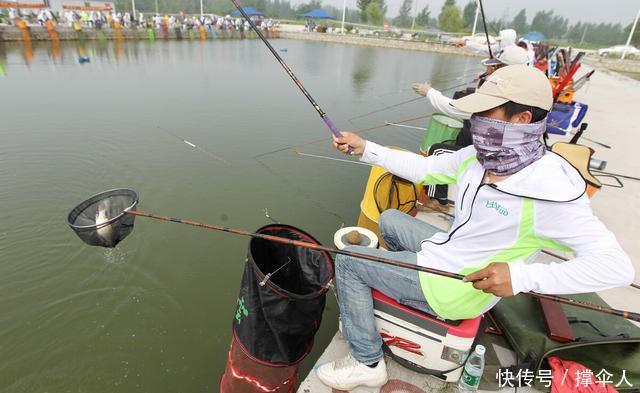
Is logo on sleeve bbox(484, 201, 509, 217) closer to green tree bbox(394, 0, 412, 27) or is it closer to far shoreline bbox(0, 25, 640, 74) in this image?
far shoreline bbox(0, 25, 640, 74)

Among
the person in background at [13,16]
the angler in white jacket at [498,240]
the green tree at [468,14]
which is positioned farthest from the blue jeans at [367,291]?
the green tree at [468,14]

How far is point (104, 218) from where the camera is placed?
8.79ft

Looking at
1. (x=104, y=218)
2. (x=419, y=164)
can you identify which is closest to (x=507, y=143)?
(x=419, y=164)

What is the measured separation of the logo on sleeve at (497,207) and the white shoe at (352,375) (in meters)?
1.12

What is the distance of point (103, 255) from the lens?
3.89 metres

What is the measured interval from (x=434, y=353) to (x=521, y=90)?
1.49 meters

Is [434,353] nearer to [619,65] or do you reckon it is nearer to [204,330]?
[204,330]

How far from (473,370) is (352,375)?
690 millimetres

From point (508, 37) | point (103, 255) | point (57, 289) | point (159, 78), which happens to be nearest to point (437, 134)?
point (508, 37)

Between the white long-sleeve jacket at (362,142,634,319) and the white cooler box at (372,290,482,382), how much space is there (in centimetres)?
12

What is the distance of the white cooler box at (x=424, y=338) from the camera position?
1942 millimetres

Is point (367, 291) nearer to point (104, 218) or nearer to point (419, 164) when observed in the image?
point (419, 164)

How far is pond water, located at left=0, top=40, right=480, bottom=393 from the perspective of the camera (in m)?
2.91

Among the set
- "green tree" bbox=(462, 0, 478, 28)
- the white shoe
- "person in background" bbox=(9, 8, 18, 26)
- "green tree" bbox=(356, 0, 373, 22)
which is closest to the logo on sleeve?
the white shoe
